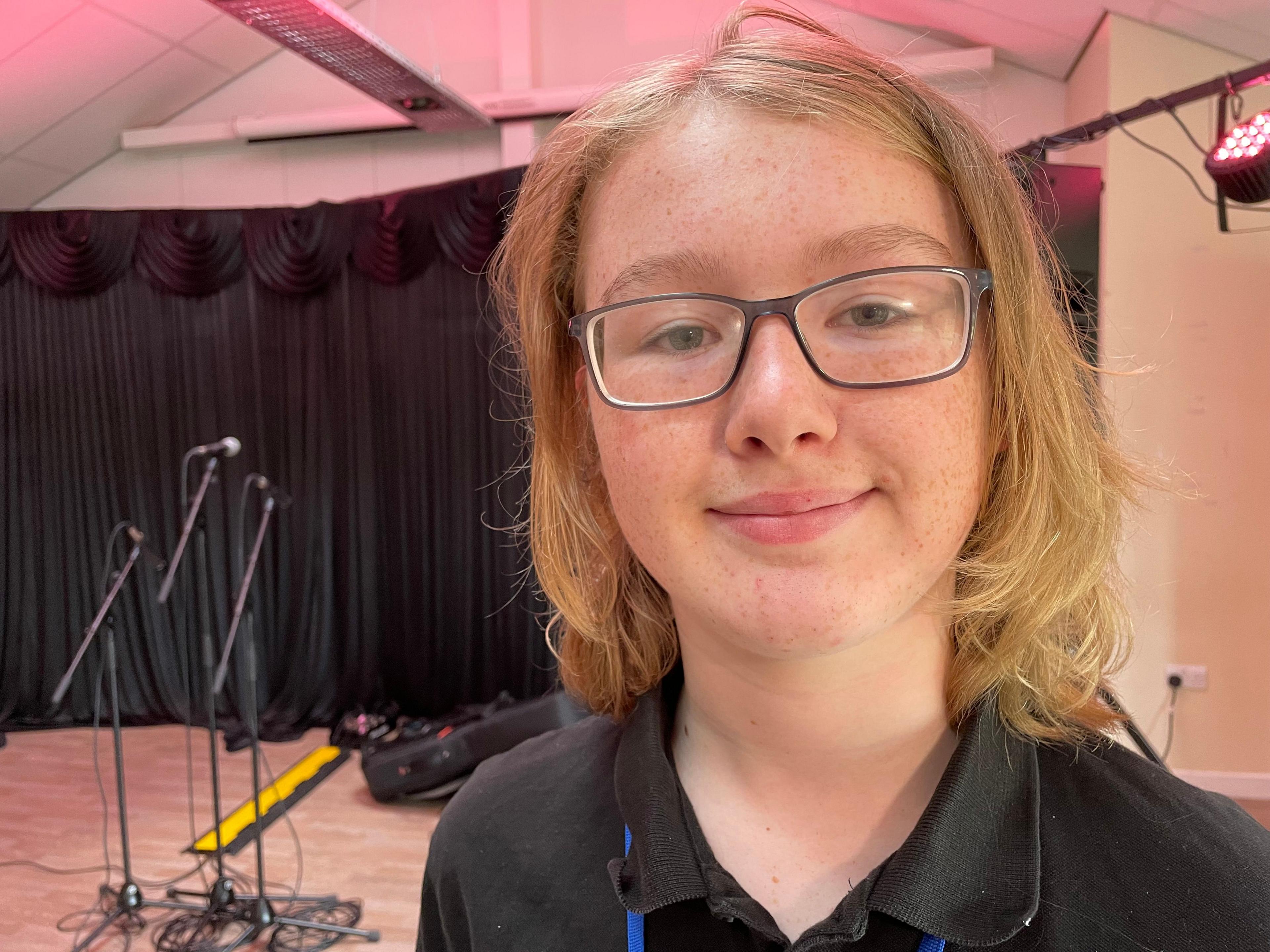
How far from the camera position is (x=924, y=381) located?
1.96ft

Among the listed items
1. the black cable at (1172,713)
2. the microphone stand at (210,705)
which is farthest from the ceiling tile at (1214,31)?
the microphone stand at (210,705)

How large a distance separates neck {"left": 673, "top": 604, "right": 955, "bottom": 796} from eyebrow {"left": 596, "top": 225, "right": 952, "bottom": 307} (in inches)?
10.7

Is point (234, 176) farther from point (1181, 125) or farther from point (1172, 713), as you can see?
point (1172, 713)

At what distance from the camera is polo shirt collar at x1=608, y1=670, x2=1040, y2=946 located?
2.01 ft

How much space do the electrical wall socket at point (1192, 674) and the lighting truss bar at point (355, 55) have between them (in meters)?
3.95

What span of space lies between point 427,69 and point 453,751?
148 inches

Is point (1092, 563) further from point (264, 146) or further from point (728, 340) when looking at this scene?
point (264, 146)

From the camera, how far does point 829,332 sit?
0.61 meters

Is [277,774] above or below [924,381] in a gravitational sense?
below

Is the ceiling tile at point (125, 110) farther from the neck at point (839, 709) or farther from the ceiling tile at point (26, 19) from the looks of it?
the neck at point (839, 709)

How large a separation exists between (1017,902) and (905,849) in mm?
80

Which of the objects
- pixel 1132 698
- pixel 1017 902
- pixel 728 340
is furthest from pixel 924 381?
pixel 1132 698

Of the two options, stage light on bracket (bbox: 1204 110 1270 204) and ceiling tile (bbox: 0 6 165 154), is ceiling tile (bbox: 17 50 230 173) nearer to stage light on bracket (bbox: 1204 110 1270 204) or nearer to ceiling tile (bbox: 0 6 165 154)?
ceiling tile (bbox: 0 6 165 154)

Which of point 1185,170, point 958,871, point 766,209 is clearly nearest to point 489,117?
point 1185,170
